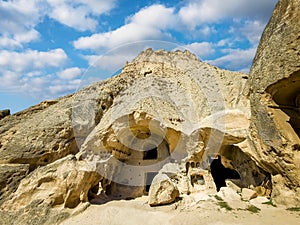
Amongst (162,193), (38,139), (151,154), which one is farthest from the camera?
(151,154)

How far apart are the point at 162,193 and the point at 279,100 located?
5.59 metres

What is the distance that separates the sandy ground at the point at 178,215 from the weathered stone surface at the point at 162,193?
0.82 feet

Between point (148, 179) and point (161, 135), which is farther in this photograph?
point (148, 179)

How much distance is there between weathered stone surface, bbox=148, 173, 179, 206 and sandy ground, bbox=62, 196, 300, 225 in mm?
250

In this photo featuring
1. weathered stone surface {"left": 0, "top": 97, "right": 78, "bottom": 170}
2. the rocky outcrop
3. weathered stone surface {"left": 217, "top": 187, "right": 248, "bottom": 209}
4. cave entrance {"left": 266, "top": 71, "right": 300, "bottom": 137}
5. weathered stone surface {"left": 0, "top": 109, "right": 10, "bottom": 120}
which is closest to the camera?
the rocky outcrop

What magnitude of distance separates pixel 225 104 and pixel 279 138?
4223 millimetres

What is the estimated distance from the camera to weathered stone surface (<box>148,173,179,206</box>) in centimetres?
1007

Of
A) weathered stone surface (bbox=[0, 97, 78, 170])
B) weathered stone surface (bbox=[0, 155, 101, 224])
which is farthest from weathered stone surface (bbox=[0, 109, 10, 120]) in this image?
weathered stone surface (bbox=[0, 155, 101, 224])

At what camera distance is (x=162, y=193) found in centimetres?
1013

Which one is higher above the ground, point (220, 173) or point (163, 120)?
point (163, 120)

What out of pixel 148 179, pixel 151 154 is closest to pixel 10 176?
pixel 148 179

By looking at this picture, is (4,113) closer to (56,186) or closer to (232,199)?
(56,186)

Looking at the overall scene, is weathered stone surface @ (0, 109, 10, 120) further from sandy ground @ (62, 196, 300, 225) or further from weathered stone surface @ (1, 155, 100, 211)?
sandy ground @ (62, 196, 300, 225)

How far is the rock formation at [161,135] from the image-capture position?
27.1 feet
